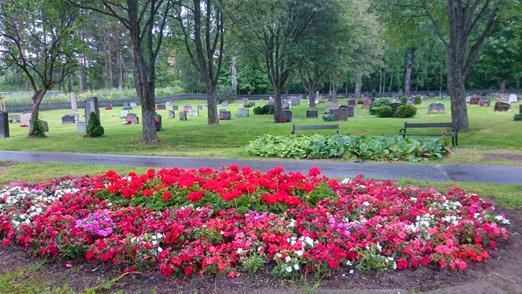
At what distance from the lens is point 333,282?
426cm

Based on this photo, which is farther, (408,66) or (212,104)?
(408,66)

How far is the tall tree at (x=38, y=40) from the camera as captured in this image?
20984 mm

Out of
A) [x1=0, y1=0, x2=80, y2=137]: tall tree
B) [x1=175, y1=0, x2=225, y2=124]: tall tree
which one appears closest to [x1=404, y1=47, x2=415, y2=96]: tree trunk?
[x1=175, y1=0, x2=225, y2=124]: tall tree

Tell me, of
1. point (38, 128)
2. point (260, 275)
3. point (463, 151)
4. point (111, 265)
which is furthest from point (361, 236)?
point (38, 128)

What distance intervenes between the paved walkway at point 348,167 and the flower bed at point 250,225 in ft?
9.34

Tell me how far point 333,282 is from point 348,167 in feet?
23.2

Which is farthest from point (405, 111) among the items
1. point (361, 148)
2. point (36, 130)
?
point (36, 130)

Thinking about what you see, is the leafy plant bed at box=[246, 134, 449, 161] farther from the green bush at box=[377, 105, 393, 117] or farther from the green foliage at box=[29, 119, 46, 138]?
the green bush at box=[377, 105, 393, 117]

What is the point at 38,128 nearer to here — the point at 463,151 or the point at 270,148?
the point at 270,148

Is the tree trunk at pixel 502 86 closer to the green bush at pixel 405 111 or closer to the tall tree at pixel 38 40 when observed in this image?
the green bush at pixel 405 111

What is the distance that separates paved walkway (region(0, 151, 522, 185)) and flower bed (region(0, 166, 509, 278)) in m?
2.85

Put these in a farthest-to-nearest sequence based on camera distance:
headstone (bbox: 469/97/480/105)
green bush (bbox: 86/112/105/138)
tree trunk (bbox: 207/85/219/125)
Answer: headstone (bbox: 469/97/480/105)
tree trunk (bbox: 207/85/219/125)
green bush (bbox: 86/112/105/138)

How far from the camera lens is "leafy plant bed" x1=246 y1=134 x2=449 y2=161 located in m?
12.2

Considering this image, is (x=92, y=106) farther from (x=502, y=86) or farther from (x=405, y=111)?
(x=502, y=86)
